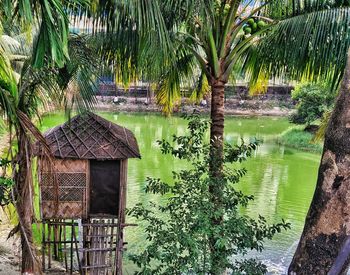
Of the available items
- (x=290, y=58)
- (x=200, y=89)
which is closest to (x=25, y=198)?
(x=290, y=58)

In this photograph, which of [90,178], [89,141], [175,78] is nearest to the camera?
[89,141]

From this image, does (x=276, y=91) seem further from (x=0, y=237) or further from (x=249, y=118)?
(x=0, y=237)

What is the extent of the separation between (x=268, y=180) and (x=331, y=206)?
999 cm

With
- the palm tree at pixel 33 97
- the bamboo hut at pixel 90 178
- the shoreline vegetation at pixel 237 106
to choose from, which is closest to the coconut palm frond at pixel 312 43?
the palm tree at pixel 33 97

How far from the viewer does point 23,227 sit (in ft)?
13.6

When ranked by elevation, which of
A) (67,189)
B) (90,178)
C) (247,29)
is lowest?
(67,189)

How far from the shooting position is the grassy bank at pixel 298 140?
53.5ft

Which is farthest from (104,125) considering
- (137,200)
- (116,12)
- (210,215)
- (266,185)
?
(266,185)

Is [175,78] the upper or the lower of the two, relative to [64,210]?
upper

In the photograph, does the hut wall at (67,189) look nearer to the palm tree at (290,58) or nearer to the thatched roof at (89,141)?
the thatched roof at (89,141)

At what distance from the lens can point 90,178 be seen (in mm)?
5312

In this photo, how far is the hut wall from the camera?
5156 millimetres

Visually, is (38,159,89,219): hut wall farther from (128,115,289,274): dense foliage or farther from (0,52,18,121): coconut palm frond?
(128,115,289,274): dense foliage

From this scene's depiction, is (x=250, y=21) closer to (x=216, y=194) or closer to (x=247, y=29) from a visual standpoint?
(x=247, y=29)
